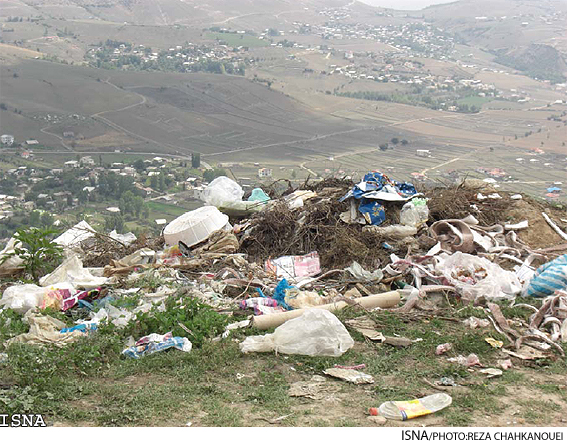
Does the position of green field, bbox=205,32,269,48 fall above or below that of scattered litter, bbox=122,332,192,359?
above

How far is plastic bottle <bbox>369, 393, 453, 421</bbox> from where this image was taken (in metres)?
3.16

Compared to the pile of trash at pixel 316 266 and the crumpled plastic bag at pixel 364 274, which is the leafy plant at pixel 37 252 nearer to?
the pile of trash at pixel 316 266

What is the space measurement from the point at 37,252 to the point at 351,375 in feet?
10.9

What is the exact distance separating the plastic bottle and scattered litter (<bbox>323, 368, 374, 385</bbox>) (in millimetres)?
373

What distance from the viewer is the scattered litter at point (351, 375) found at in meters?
3.62

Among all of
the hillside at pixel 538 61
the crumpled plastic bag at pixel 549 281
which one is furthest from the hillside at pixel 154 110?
the crumpled plastic bag at pixel 549 281

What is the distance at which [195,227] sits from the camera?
657 cm

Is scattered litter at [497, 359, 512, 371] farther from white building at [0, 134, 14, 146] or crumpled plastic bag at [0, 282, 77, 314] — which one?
white building at [0, 134, 14, 146]

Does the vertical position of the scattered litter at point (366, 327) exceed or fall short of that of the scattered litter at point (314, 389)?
it falls short

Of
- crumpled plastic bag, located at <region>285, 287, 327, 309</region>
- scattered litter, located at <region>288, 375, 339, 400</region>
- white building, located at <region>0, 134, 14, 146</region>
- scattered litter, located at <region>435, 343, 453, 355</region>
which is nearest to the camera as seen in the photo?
scattered litter, located at <region>288, 375, 339, 400</region>

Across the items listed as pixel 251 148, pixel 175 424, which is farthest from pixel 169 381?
pixel 251 148

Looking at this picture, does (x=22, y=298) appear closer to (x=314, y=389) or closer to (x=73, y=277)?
(x=73, y=277)

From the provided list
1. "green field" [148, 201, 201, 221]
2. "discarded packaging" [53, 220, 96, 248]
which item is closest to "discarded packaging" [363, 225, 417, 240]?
"discarded packaging" [53, 220, 96, 248]

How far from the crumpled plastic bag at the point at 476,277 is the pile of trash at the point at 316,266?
0.04 ft
